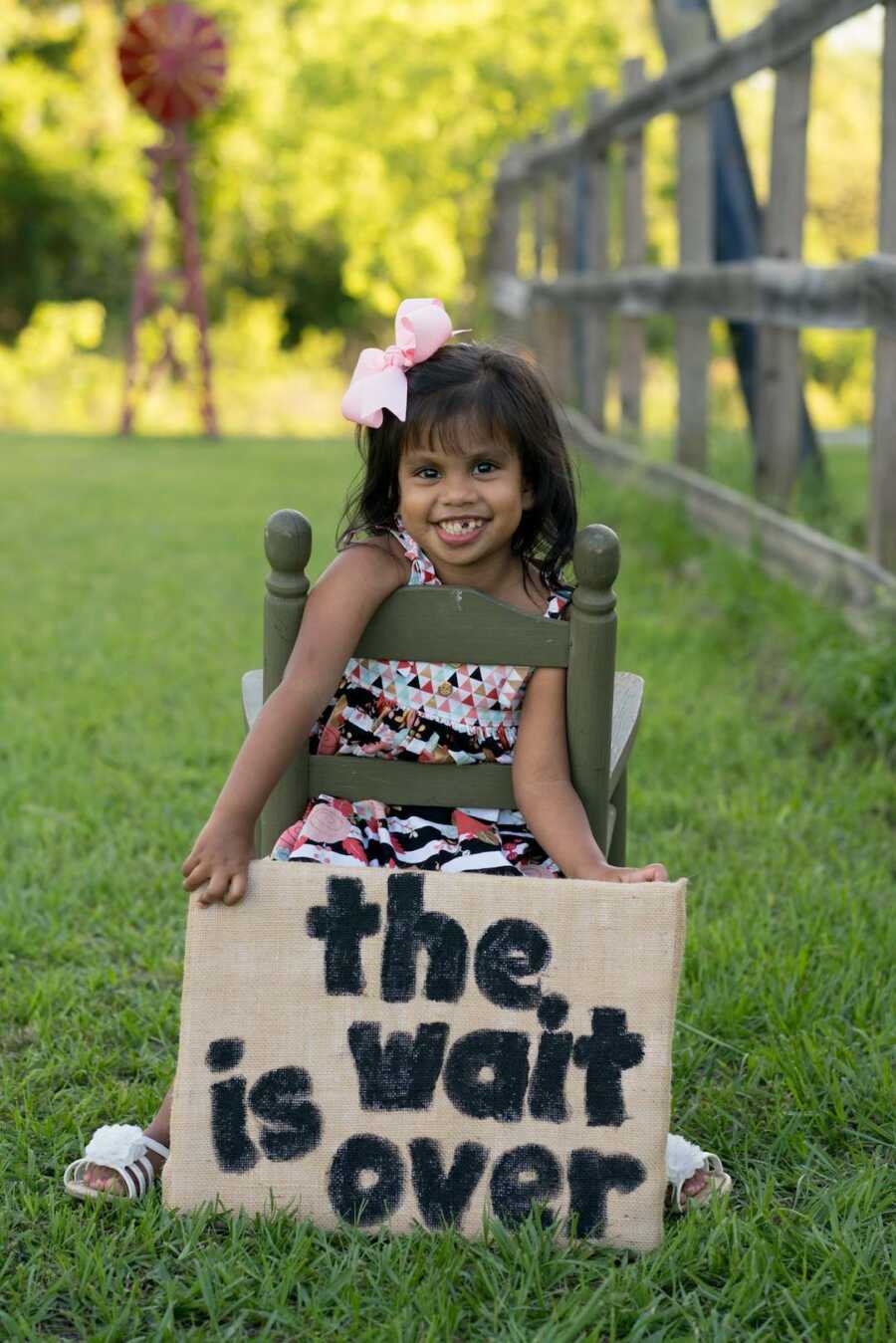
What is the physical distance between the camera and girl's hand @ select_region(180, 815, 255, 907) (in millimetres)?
2225

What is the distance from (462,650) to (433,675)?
0.43 feet

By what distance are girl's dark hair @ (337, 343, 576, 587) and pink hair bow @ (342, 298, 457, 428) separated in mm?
32

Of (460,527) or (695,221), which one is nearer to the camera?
(460,527)

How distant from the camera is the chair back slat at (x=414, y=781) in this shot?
2.43 metres

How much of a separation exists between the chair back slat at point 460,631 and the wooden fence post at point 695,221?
4931mm

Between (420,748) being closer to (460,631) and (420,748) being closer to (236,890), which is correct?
(460,631)

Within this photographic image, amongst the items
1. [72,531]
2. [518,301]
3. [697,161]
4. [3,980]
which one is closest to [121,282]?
[518,301]

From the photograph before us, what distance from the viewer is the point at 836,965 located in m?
2.93

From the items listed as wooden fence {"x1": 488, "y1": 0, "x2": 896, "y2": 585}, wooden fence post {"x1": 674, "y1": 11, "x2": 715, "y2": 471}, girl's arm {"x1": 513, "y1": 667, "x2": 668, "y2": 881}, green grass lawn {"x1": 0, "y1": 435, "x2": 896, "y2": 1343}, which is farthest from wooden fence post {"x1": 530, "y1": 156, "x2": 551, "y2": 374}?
girl's arm {"x1": 513, "y1": 667, "x2": 668, "y2": 881}

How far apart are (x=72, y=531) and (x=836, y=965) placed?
6.36 metres

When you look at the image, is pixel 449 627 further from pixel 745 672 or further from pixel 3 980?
pixel 745 672

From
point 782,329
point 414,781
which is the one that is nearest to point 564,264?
point 782,329

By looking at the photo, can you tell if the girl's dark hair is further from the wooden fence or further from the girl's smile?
the wooden fence

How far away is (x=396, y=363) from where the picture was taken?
8.04 feet
